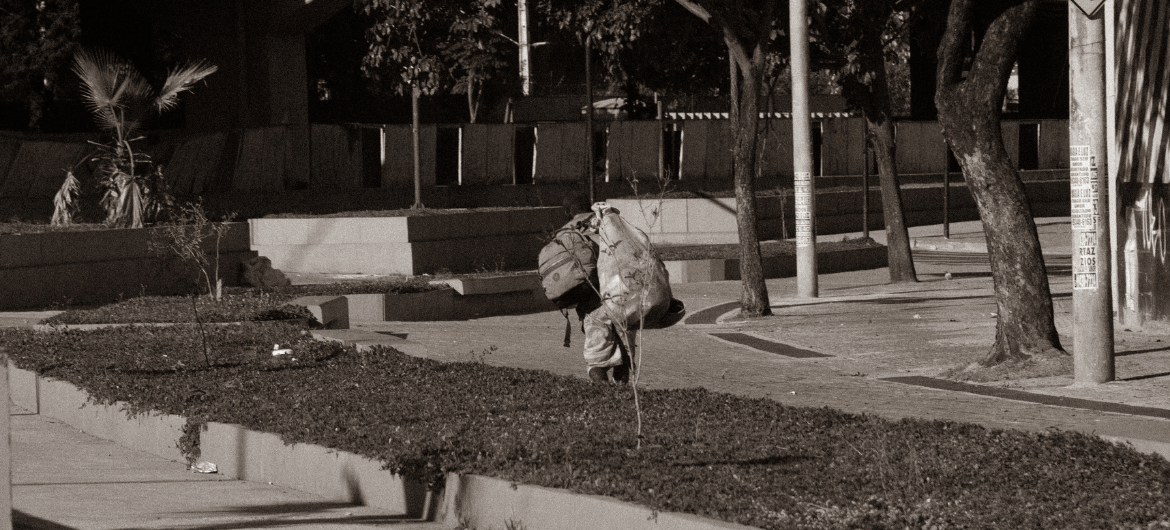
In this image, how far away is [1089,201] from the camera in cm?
1030

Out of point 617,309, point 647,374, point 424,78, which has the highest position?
point 424,78

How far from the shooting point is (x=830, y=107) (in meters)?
62.5

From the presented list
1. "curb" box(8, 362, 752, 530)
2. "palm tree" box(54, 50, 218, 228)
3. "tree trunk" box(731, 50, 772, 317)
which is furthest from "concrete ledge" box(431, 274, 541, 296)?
"curb" box(8, 362, 752, 530)

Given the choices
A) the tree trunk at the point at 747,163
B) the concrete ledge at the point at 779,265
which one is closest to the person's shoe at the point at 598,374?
the tree trunk at the point at 747,163

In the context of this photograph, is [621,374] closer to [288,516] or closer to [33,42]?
[288,516]

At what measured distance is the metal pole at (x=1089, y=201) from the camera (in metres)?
10.2

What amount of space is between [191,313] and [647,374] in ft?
14.2

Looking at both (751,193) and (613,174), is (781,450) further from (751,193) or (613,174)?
(613,174)

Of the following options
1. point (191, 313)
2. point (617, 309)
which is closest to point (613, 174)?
point (191, 313)

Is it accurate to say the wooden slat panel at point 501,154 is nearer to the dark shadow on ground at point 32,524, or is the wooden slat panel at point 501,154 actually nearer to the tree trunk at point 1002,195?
the tree trunk at point 1002,195

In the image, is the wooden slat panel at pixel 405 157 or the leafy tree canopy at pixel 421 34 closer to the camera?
the leafy tree canopy at pixel 421 34

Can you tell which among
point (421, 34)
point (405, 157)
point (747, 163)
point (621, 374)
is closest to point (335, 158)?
point (405, 157)

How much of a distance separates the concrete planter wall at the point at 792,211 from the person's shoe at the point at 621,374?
13.4m

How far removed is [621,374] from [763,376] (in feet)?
7.76
